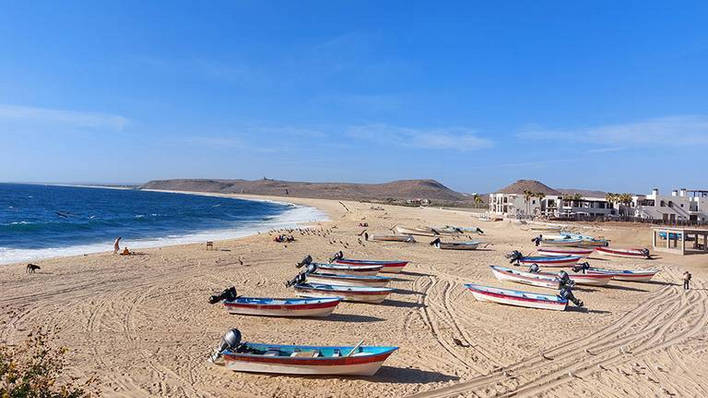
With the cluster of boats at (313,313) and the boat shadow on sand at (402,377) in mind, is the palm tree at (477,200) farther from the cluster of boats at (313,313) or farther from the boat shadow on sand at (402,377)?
the boat shadow on sand at (402,377)

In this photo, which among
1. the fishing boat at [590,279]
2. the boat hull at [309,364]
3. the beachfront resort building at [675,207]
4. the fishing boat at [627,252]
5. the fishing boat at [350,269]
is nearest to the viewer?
the boat hull at [309,364]

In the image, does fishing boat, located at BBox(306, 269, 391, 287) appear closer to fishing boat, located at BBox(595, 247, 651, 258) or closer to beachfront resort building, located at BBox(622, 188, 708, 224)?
fishing boat, located at BBox(595, 247, 651, 258)

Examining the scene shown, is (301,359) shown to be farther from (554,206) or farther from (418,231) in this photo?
(554,206)

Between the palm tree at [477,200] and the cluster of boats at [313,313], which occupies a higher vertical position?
the palm tree at [477,200]

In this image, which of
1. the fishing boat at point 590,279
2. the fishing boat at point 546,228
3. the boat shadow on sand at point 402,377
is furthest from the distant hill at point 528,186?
the boat shadow on sand at point 402,377

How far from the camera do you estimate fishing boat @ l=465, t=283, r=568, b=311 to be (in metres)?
17.5

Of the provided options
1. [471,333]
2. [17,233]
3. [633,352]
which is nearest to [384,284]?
[471,333]

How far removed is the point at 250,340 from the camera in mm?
13586

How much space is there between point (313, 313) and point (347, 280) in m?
4.47

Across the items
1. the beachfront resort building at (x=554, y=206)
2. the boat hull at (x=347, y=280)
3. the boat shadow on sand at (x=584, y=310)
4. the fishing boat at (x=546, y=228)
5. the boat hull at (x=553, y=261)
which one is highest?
the beachfront resort building at (x=554, y=206)

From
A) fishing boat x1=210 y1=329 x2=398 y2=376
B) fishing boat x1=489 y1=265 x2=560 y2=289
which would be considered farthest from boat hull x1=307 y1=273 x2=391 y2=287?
fishing boat x1=210 y1=329 x2=398 y2=376

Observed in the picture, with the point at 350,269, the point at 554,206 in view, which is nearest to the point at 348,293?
the point at 350,269

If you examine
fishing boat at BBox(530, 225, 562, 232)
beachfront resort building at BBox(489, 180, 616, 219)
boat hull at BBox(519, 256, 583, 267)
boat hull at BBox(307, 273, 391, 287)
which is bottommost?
boat hull at BBox(519, 256, 583, 267)

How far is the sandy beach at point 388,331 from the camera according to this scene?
10.8 metres
